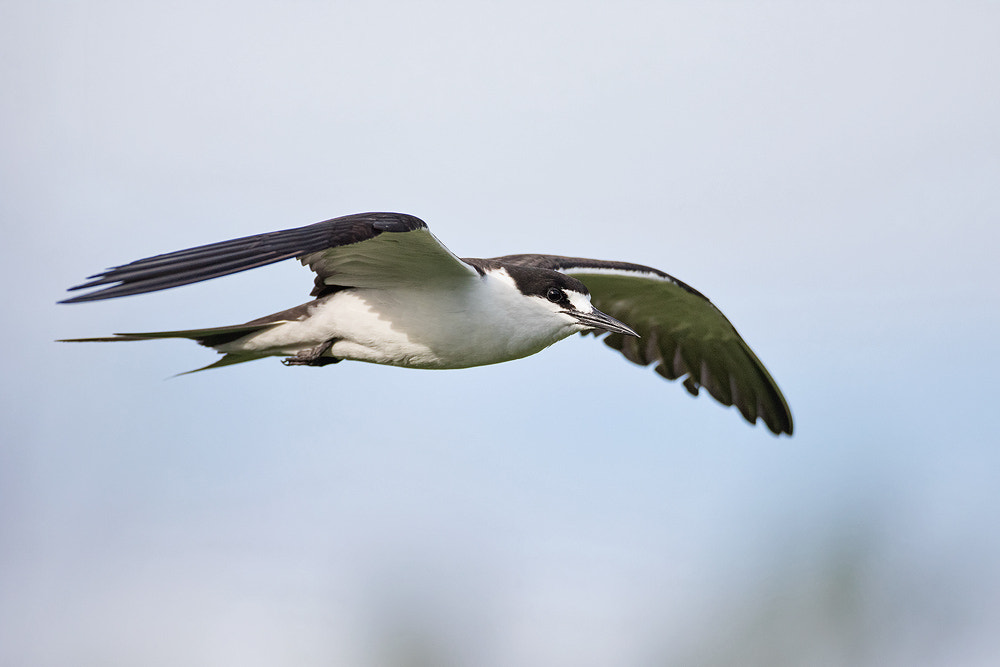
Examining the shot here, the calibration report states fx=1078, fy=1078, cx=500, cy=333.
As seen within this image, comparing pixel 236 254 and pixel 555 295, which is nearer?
pixel 236 254

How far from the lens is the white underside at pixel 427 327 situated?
7359 mm

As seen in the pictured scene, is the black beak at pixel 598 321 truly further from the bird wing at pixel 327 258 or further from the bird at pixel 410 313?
the bird wing at pixel 327 258

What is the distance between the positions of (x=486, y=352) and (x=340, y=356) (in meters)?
1.07

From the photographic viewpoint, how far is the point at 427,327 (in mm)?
7348

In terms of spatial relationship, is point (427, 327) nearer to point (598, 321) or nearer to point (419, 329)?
point (419, 329)

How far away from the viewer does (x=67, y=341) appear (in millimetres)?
6445

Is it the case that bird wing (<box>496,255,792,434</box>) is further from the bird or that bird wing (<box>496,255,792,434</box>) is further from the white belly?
the white belly

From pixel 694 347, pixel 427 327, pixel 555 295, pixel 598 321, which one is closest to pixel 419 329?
pixel 427 327

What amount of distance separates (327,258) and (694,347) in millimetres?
4456

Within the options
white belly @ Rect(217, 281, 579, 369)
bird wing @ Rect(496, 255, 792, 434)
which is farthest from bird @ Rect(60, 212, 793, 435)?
bird wing @ Rect(496, 255, 792, 434)

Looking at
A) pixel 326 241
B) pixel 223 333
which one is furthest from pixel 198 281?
pixel 223 333

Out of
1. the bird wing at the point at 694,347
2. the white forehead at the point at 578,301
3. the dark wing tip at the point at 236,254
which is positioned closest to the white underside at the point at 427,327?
the white forehead at the point at 578,301

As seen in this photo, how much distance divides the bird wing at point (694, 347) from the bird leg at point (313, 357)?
9.71 feet

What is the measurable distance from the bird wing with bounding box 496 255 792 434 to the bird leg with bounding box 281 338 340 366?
2.96m
